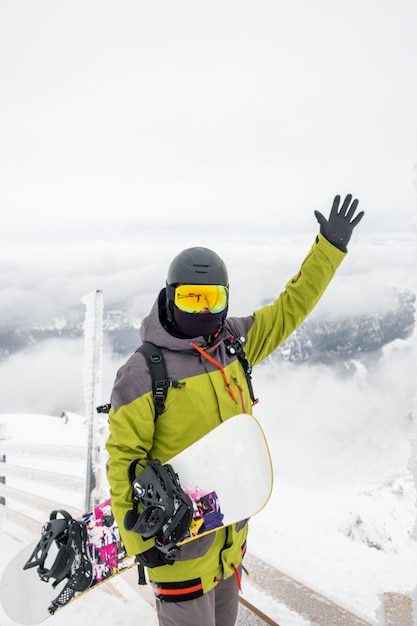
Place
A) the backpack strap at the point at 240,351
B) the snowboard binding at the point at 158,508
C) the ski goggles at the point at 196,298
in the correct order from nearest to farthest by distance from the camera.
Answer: the snowboard binding at the point at 158,508 → the ski goggles at the point at 196,298 → the backpack strap at the point at 240,351

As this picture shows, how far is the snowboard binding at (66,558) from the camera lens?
277 cm

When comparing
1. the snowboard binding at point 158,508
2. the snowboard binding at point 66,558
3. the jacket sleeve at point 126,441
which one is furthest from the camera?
the snowboard binding at point 66,558

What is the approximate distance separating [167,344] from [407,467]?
116 cm

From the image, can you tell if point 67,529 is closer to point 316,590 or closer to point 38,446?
point 316,590

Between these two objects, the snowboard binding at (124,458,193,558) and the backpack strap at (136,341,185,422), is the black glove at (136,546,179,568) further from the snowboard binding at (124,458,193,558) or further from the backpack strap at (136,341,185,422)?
the backpack strap at (136,341,185,422)

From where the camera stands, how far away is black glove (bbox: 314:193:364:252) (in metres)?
2.56

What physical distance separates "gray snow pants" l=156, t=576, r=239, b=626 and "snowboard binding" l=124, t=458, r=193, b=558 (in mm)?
356

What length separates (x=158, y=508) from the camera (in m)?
1.92

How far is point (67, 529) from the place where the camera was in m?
2.87

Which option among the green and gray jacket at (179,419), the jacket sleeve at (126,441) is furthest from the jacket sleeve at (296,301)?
the jacket sleeve at (126,441)

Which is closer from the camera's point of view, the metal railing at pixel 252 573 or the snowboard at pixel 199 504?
the snowboard at pixel 199 504

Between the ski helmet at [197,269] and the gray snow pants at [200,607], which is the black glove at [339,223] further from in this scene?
the gray snow pants at [200,607]

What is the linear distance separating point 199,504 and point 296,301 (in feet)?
3.66

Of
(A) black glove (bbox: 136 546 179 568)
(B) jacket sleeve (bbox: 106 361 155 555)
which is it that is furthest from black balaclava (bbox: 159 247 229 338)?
(A) black glove (bbox: 136 546 179 568)
